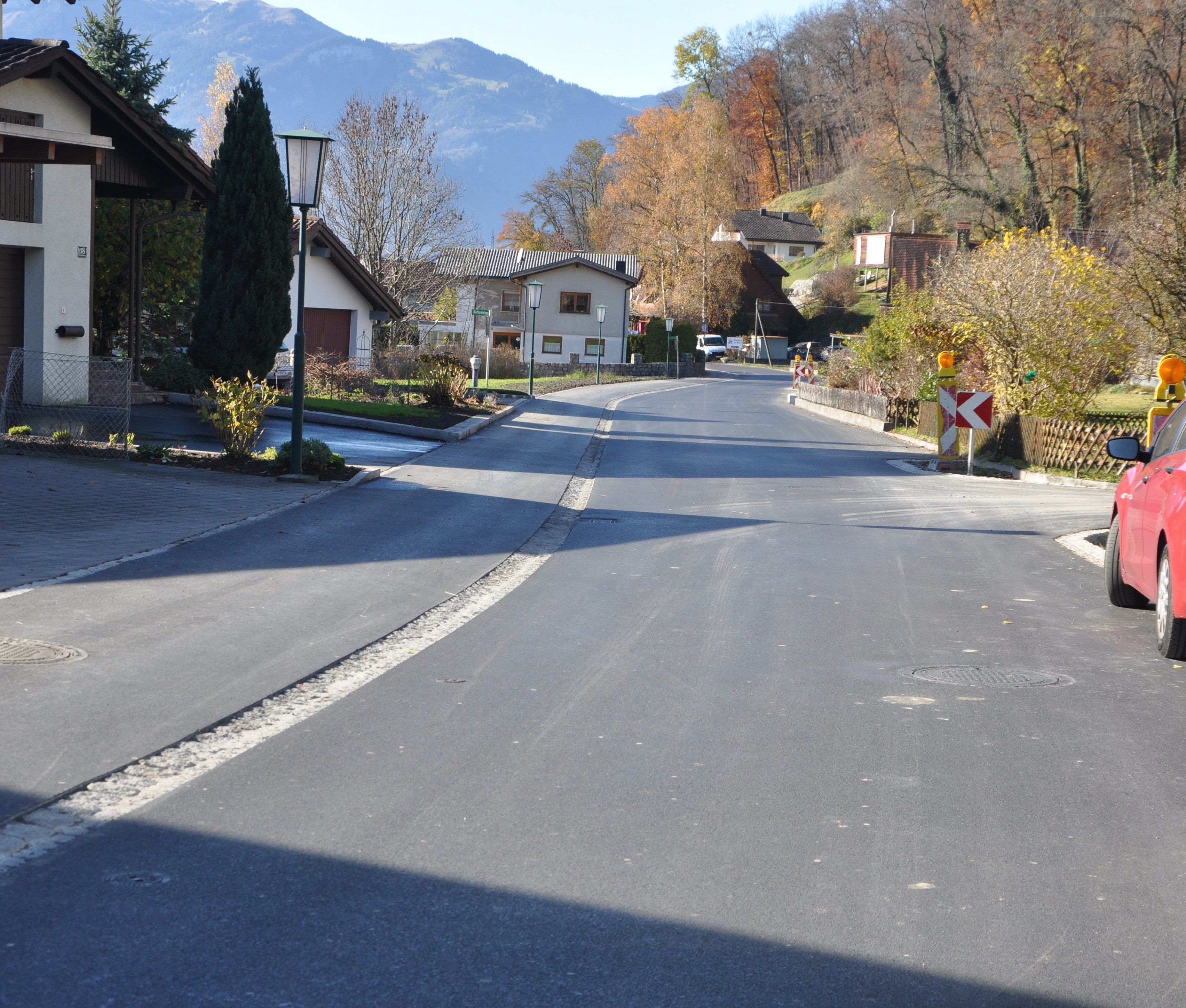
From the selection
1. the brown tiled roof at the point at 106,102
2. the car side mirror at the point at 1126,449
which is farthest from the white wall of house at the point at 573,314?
the car side mirror at the point at 1126,449

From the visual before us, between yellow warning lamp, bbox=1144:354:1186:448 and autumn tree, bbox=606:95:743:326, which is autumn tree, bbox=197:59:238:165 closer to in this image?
autumn tree, bbox=606:95:743:326

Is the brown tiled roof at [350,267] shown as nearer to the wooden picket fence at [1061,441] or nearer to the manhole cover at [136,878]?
the wooden picket fence at [1061,441]

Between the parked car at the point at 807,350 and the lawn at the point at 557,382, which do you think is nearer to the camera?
the lawn at the point at 557,382

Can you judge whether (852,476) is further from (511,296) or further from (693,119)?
(693,119)

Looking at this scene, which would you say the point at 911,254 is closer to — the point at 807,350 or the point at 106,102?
the point at 807,350

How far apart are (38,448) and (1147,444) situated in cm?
1512

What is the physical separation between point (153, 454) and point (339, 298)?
2560 cm

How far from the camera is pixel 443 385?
95.4ft

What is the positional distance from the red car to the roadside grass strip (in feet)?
14.5

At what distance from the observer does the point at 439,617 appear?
8.25 m

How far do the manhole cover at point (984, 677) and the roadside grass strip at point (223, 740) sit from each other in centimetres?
298

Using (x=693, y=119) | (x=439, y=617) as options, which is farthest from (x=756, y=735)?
(x=693, y=119)

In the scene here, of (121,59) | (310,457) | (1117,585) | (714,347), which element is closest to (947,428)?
(310,457)

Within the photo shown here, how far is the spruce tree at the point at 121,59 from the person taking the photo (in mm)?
33031
